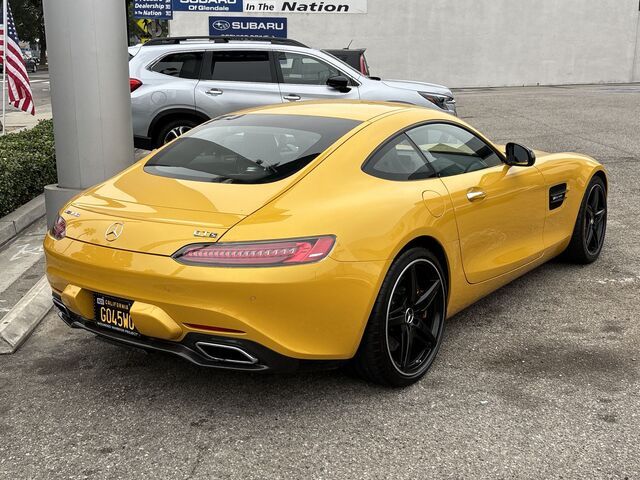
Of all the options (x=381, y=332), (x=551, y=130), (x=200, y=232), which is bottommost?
(x=551, y=130)

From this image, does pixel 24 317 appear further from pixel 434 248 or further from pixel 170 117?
pixel 170 117

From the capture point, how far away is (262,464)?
3004 millimetres

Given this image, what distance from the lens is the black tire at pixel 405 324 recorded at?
135 inches

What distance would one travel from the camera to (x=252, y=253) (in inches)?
122

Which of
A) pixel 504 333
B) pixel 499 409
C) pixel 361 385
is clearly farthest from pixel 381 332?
pixel 504 333

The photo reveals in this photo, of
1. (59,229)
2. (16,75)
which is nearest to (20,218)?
(59,229)

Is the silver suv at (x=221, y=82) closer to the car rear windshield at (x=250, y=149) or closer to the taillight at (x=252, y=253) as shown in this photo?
the car rear windshield at (x=250, y=149)

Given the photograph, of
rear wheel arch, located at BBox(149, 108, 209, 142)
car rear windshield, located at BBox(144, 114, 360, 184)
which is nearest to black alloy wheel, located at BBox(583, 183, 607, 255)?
car rear windshield, located at BBox(144, 114, 360, 184)

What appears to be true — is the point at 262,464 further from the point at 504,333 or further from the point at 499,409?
the point at 504,333

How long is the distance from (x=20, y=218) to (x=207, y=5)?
23.2 metres

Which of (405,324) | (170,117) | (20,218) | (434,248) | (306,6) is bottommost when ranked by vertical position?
(20,218)

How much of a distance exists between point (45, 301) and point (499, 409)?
3.11 m

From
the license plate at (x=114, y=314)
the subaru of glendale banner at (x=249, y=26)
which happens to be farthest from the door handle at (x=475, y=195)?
the subaru of glendale banner at (x=249, y=26)

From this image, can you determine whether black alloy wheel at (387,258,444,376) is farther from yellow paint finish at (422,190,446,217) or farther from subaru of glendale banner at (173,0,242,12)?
subaru of glendale banner at (173,0,242,12)
